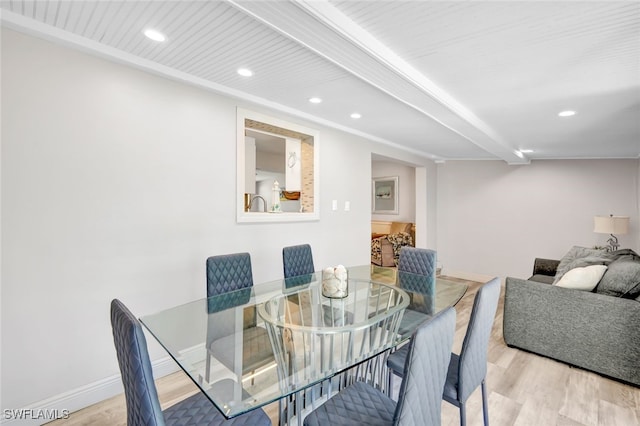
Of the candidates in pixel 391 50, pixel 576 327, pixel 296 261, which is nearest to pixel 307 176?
pixel 296 261

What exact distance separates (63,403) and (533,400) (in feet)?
10.1

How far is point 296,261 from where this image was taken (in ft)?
9.12

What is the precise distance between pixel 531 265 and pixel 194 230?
208 inches

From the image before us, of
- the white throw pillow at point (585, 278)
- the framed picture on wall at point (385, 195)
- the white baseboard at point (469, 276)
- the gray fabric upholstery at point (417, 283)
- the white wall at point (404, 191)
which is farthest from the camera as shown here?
the framed picture on wall at point (385, 195)

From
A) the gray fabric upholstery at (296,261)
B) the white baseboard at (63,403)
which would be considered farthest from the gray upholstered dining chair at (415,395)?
the white baseboard at (63,403)

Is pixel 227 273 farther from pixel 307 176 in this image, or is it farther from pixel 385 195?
pixel 385 195

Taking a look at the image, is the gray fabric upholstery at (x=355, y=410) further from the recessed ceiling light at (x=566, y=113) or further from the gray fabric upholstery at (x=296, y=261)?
the recessed ceiling light at (x=566, y=113)

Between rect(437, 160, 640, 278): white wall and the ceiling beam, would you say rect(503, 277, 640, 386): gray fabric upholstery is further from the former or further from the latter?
rect(437, 160, 640, 278): white wall

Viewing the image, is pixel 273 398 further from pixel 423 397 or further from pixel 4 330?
pixel 4 330

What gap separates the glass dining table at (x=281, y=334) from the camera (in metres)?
1.18

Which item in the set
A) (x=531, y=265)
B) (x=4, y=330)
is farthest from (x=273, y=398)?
(x=531, y=265)

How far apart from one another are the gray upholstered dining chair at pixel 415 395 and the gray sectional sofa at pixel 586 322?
2137mm

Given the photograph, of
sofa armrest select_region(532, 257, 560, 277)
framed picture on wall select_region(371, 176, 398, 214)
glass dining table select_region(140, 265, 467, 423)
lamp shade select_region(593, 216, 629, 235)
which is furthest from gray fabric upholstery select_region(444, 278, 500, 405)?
framed picture on wall select_region(371, 176, 398, 214)

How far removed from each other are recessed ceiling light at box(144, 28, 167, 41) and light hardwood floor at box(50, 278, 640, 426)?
2.33 m
